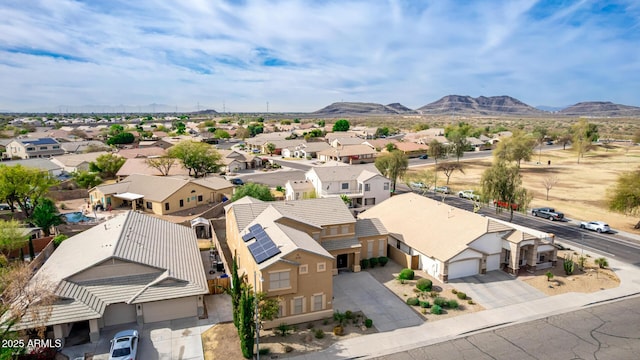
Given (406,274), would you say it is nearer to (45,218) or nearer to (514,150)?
(45,218)

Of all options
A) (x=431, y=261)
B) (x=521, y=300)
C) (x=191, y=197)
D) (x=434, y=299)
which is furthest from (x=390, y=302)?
(x=191, y=197)

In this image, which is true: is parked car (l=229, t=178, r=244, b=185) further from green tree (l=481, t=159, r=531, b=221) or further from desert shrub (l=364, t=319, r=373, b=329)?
desert shrub (l=364, t=319, r=373, b=329)

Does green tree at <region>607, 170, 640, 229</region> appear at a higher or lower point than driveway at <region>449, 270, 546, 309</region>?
higher

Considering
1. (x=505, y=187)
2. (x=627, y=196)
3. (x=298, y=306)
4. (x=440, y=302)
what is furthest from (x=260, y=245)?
(x=627, y=196)

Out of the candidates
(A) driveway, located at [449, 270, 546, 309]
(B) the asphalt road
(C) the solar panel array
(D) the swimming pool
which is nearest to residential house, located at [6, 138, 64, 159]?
(D) the swimming pool

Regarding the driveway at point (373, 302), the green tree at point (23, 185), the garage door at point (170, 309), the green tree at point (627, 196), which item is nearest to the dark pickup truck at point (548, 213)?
the green tree at point (627, 196)

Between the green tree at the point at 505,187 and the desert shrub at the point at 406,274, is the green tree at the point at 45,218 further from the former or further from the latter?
the green tree at the point at 505,187
